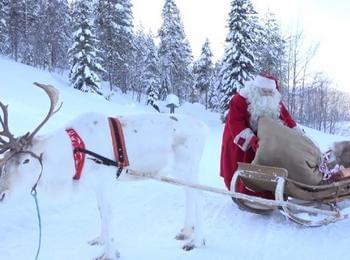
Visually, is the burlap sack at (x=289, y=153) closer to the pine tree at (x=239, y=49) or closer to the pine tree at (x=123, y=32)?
the pine tree at (x=239, y=49)

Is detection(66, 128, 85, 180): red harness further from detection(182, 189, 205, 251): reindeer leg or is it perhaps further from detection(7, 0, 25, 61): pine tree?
detection(7, 0, 25, 61): pine tree

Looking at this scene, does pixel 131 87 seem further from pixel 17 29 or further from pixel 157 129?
pixel 157 129

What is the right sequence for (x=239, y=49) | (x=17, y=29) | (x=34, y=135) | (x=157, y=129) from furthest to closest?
(x=17, y=29), (x=239, y=49), (x=157, y=129), (x=34, y=135)

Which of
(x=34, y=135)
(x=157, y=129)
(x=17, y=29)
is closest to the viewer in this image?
(x=34, y=135)

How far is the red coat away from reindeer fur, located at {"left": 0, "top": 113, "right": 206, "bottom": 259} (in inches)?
34.4

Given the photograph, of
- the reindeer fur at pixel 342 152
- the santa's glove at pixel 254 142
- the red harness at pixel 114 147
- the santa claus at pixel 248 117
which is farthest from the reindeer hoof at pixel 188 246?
the reindeer fur at pixel 342 152

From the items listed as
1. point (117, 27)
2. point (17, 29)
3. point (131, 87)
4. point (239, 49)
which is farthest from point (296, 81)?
point (17, 29)

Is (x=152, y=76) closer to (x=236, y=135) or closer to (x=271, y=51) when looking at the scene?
(x=271, y=51)

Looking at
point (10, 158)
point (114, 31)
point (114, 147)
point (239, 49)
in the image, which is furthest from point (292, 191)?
point (114, 31)

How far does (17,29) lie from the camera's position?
51.0 meters

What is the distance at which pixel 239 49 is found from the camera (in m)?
31.7

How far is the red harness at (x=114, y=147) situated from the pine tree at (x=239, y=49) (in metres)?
27.4

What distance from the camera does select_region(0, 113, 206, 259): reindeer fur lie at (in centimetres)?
416

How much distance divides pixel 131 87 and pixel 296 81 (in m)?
24.9
